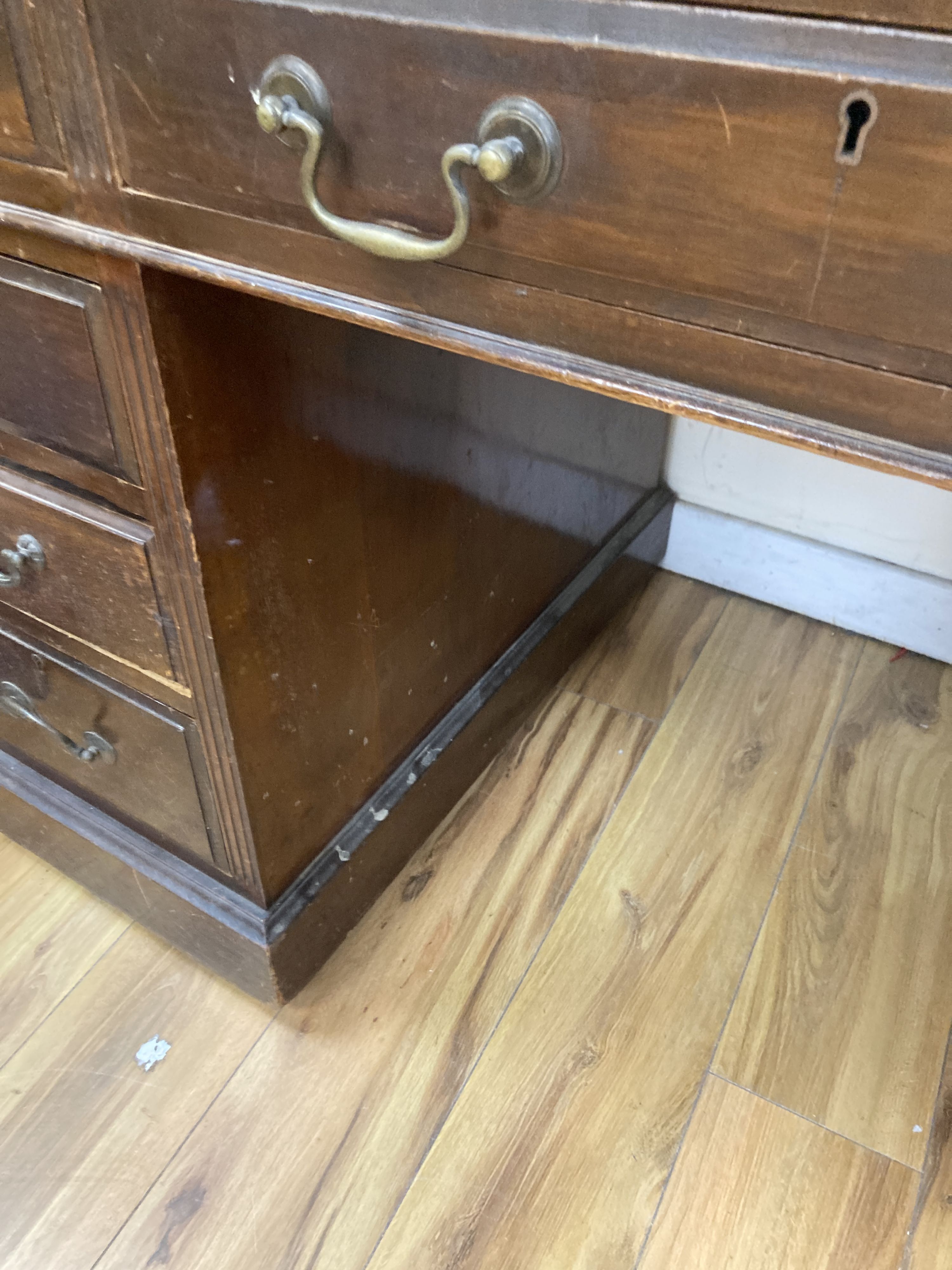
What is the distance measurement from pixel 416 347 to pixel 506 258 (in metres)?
0.30

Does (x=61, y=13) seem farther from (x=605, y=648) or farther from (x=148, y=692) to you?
(x=605, y=648)

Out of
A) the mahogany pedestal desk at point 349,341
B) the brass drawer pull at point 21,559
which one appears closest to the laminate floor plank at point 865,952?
the mahogany pedestal desk at point 349,341

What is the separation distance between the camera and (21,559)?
2.16 feet

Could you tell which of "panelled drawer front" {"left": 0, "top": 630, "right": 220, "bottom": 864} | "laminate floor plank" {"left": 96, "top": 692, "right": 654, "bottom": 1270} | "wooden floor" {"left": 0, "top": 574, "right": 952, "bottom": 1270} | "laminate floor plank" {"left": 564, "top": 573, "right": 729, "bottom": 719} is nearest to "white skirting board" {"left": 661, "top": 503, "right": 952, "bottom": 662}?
"laminate floor plank" {"left": 564, "top": 573, "right": 729, "bottom": 719}

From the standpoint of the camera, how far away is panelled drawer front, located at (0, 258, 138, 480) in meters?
0.52

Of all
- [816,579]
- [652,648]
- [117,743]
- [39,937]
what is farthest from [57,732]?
[816,579]

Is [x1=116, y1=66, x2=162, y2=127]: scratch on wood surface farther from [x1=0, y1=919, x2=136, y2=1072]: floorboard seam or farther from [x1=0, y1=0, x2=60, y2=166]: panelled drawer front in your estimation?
[x1=0, y1=919, x2=136, y2=1072]: floorboard seam

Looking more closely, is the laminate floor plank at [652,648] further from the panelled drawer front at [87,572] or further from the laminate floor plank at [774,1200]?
the panelled drawer front at [87,572]

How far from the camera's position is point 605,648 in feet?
4.05

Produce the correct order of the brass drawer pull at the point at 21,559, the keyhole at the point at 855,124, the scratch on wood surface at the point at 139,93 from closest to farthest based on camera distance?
the keyhole at the point at 855,124, the scratch on wood surface at the point at 139,93, the brass drawer pull at the point at 21,559

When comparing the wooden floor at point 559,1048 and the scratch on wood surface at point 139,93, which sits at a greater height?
the scratch on wood surface at point 139,93

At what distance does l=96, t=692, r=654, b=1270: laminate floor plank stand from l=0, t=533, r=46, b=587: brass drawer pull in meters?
0.46

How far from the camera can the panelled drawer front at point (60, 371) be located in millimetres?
517

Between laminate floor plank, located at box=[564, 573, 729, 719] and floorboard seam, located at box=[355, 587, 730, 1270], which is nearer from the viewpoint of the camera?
floorboard seam, located at box=[355, 587, 730, 1270]
